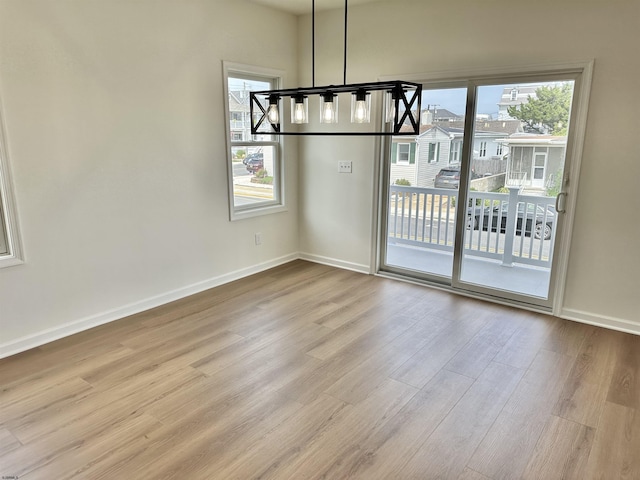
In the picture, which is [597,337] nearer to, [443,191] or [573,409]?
[573,409]

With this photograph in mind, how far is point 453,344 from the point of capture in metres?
3.26

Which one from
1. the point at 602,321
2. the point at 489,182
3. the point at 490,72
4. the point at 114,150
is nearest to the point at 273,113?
the point at 114,150

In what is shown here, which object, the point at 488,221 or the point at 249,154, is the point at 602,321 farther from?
the point at 249,154

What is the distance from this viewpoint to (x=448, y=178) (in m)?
4.26

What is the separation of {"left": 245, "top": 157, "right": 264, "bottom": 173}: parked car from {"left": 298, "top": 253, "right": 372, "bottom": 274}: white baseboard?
1.25m

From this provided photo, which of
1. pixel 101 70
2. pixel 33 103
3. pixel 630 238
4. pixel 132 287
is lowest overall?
pixel 132 287

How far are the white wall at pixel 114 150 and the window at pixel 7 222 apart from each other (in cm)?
5

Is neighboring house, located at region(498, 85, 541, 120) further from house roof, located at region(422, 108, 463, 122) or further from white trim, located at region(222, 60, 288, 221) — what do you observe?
white trim, located at region(222, 60, 288, 221)

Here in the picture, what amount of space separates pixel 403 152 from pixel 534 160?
1.26m

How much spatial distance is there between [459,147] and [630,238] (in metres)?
1.56

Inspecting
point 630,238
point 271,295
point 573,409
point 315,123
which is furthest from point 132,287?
point 630,238

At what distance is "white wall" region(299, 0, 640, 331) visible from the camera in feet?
10.6

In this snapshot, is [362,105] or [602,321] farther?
[602,321]

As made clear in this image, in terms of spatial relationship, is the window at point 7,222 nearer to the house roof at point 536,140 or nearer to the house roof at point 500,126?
the house roof at point 500,126
